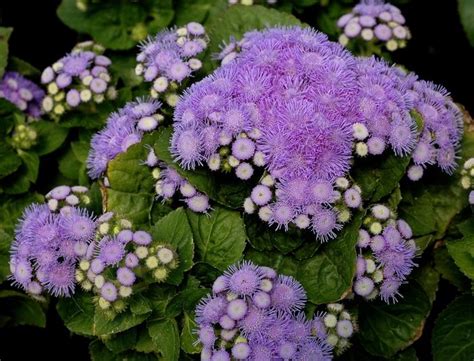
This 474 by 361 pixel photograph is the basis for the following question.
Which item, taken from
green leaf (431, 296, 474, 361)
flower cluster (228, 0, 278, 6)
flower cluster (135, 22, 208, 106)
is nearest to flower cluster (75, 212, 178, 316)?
flower cluster (135, 22, 208, 106)

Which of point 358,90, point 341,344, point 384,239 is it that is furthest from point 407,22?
point 341,344

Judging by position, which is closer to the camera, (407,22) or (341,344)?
(341,344)

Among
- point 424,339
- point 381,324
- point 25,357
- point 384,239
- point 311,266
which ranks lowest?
point 25,357

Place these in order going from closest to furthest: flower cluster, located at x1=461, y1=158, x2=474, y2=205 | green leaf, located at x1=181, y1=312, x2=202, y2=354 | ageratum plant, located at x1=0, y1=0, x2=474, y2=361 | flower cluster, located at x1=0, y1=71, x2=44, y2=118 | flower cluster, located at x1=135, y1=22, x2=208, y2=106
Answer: ageratum plant, located at x1=0, y1=0, x2=474, y2=361 → green leaf, located at x1=181, y1=312, x2=202, y2=354 → flower cluster, located at x1=461, y1=158, x2=474, y2=205 → flower cluster, located at x1=135, y1=22, x2=208, y2=106 → flower cluster, located at x1=0, y1=71, x2=44, y2=118

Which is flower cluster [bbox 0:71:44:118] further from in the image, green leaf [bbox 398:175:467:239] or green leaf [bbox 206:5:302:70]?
green leaf [bbox 398:175:467:239]

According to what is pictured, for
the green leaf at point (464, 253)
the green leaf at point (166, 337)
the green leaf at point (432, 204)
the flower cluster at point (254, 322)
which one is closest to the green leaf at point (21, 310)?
the green leaf at point (166, 337)

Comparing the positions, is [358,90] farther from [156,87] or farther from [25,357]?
[25,357]
